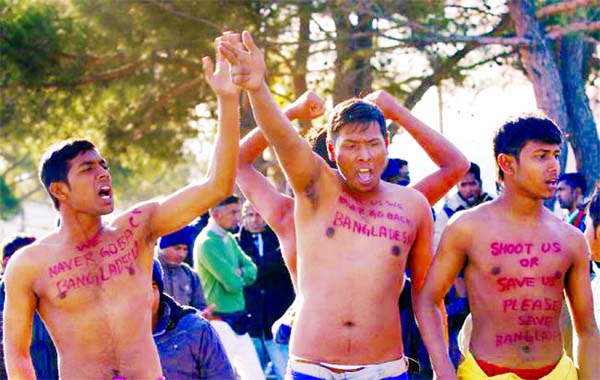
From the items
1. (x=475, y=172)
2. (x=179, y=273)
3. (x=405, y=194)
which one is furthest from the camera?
(x=475, y=172)

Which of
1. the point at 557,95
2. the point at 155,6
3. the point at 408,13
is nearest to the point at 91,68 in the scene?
the point at 155,6

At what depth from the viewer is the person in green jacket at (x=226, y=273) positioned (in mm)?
9094

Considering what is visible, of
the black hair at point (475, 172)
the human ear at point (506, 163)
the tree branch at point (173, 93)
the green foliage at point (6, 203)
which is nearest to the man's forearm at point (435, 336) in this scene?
the human ear at point (506, 163)

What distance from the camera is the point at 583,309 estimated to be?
4.68m

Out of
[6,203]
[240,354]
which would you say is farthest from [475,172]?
[6,203]

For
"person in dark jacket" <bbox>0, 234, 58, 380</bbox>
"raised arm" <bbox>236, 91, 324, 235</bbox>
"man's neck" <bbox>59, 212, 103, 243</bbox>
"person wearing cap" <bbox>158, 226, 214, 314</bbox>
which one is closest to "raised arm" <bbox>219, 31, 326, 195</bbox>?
"raised arm" <bbox>236, 91, 324, 235</bbox>

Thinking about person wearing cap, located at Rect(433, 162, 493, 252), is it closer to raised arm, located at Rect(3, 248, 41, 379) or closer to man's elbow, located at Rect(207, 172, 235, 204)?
man's elbow, located at Rect(207, 172, 235, 204)

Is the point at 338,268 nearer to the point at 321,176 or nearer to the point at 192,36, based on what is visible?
the point at 321,176

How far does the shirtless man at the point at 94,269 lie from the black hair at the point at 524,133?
120 cm

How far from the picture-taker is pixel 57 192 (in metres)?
4.89

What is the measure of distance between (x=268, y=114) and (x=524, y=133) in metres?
1.17

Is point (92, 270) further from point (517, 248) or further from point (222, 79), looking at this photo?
point (517, 248)

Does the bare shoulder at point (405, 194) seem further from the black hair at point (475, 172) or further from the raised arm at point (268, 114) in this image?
the black hair at point (475, 172)

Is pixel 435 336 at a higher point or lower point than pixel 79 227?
lower
